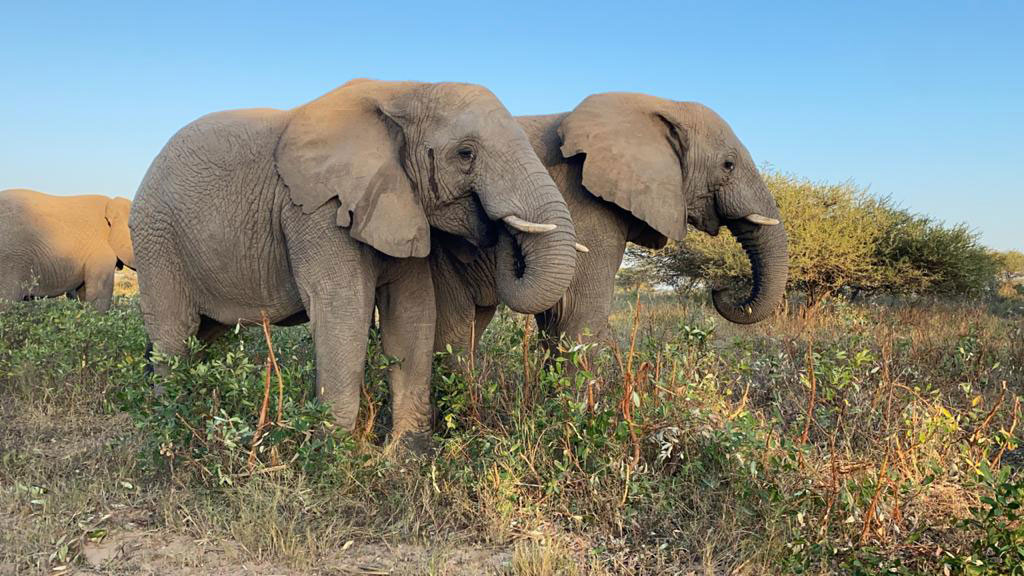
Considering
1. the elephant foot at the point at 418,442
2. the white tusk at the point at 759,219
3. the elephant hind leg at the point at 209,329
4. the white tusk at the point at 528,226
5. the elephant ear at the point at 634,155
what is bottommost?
the elephant foot at the point at 418,442

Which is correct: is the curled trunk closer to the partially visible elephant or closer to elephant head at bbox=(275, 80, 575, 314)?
elephant head at bbox=(275, 80, 575, 314)

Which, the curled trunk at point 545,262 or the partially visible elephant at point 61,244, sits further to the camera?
the partially visible elephant at point 61,244

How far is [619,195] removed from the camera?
547 cm

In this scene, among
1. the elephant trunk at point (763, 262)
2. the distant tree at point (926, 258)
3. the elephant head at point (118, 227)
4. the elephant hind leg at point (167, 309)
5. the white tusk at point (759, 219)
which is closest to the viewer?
the elephant hind leg at point (167, 309)

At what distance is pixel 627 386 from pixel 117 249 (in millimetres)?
12110

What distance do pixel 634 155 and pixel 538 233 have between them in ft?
5.23

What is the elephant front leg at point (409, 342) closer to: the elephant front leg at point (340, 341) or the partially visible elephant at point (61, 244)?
the elephant front leg at point (340, 341)

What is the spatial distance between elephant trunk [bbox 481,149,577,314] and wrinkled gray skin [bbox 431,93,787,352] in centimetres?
90

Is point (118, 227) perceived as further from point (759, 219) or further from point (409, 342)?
point (759, 219)

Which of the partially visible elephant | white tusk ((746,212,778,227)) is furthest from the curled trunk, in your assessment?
the partially visible elephant

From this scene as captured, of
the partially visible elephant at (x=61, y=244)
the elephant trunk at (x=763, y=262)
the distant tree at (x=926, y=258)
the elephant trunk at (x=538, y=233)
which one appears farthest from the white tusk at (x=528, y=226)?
the distant tree at (x=926, y=258)

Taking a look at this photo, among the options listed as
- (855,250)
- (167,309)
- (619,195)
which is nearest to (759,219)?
(619,195)

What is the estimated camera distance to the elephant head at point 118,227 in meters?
13.3

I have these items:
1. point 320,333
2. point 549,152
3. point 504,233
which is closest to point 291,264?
point 320,333
